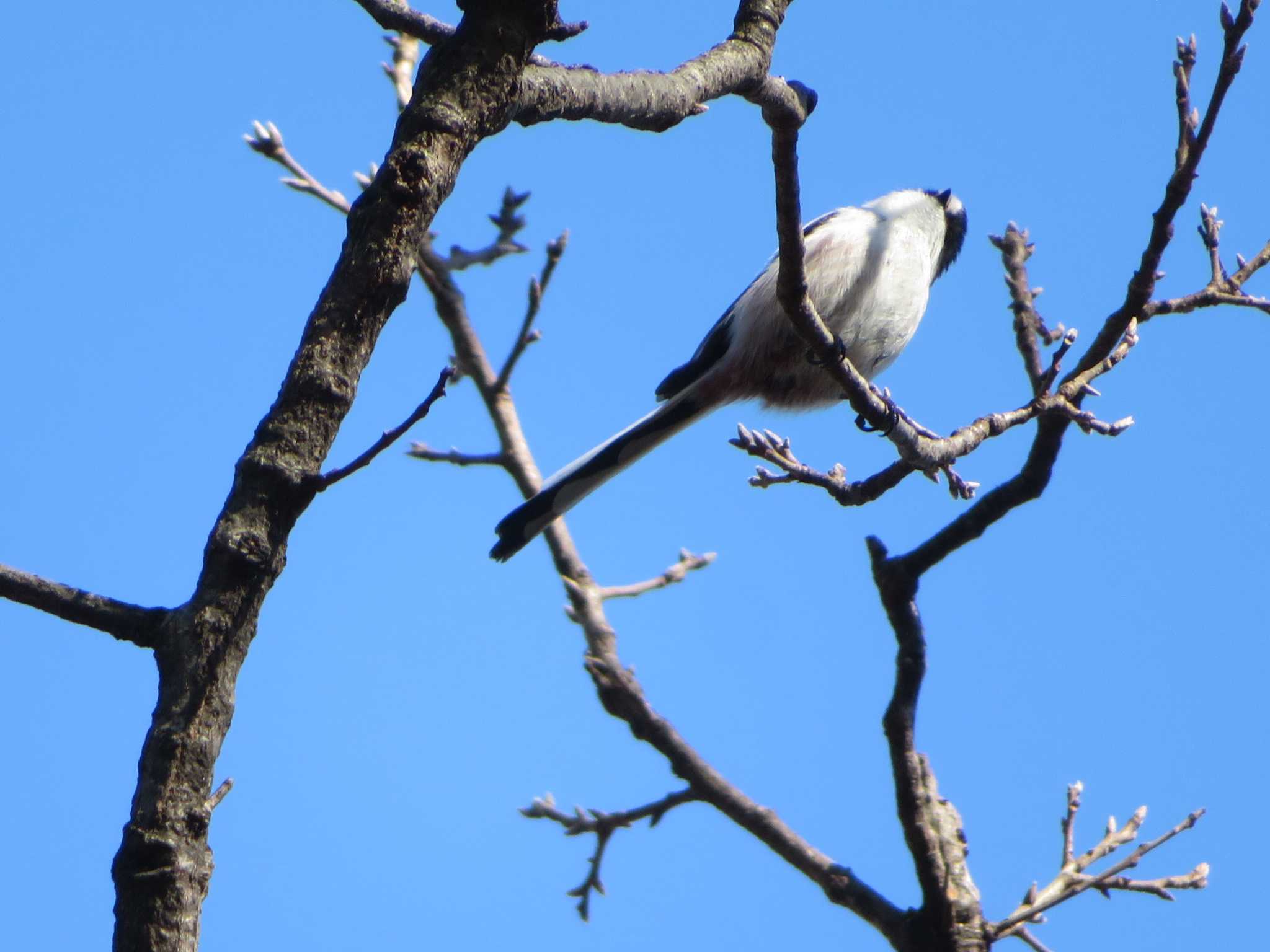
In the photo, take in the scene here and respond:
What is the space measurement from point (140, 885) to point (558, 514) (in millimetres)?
2533

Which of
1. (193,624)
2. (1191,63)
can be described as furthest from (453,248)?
(193,624)

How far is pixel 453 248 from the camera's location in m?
4.31

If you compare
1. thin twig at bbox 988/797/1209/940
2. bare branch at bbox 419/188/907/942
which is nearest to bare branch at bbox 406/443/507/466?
bare branch at bbox 419/188/907/942

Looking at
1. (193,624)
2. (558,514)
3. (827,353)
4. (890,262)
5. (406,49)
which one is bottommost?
(193,624)

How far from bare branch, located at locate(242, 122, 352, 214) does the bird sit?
1.33 m

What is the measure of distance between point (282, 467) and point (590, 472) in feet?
8.14

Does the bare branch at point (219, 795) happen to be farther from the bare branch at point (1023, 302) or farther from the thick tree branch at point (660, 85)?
the bare branch at point (1023, 302)

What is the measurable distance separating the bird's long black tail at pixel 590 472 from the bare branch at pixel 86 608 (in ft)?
6.38

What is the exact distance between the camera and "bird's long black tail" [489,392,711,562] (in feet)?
11.5

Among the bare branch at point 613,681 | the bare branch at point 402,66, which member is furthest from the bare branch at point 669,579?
the bare branch at point 402,66

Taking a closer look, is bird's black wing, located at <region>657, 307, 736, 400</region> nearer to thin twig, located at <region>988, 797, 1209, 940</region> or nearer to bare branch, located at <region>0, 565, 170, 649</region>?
thin twig, located at <region>988, 797, 1209, 940</region>

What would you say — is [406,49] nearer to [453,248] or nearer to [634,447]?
[453,248]

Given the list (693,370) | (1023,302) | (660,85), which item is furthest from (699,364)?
(660,85)

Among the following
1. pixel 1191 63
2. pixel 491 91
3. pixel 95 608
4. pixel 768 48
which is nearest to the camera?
pixel 95 608
